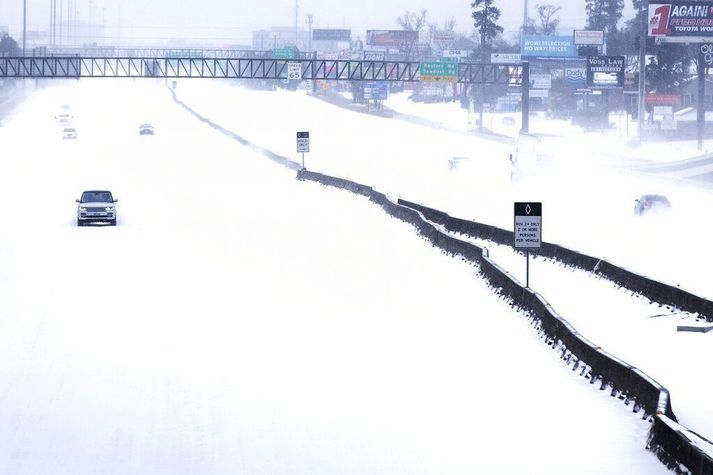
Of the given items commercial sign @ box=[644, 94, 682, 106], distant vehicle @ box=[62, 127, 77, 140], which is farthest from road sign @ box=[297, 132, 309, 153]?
commercial sign @ box=[644, 94, 682, 106]

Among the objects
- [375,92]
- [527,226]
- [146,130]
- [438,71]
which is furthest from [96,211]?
[375,92]

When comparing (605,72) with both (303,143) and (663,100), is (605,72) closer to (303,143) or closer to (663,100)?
(663,100)

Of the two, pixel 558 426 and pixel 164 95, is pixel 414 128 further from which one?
pixel 558 426

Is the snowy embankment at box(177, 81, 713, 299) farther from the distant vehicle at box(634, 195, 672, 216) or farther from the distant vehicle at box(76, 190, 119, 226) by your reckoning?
the distant vehicle at box(76, 190, 119, 226)

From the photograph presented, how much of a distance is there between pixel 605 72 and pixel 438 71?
19.9m

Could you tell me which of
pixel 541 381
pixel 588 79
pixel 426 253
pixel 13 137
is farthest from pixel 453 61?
pixel 541 381

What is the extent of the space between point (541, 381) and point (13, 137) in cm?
10139

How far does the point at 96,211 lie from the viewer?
4734 centimetres

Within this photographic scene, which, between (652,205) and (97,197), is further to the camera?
(652,205)

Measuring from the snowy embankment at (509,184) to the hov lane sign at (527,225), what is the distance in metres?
4.49

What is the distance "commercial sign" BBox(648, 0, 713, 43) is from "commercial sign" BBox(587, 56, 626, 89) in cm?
2090

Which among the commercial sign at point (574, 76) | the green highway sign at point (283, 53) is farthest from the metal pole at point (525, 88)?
the green highway sign at point (283, 53)

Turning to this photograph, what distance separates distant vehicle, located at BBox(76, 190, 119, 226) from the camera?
1859 inches

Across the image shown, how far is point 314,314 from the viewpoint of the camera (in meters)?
27.1
